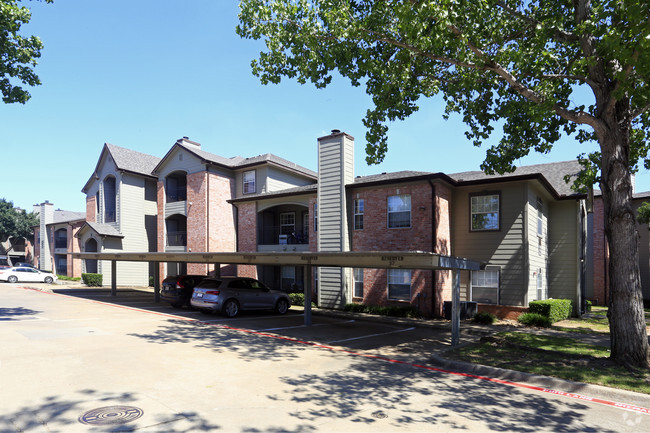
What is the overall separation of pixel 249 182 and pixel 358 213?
35.9ft

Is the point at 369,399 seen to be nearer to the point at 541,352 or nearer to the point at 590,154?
the point at 541,352

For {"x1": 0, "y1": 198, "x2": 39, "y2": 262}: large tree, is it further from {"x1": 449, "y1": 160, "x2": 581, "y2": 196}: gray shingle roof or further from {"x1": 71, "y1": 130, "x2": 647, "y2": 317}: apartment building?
{"x1": 449, "y1": 160, "x2": 581, "y2": 196}: gray shingle roof

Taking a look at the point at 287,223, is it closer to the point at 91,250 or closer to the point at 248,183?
the point at 248,183

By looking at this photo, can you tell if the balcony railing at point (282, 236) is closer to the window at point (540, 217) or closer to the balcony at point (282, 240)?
the balcony at point (282, 240)

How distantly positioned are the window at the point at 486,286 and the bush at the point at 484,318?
48.0 inches

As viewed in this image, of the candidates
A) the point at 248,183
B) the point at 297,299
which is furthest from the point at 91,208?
the point at 297,299

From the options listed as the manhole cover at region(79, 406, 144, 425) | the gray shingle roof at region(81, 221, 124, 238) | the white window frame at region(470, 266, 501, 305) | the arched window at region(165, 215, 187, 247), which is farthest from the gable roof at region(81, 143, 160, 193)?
the manhole cover at region(79, 406, 144, 425)

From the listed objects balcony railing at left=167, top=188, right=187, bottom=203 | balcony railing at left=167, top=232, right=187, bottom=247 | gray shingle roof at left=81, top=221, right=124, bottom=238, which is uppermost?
balcony railing at left=167, top=188, right=187, bottom=203

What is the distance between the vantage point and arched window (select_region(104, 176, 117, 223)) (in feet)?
118

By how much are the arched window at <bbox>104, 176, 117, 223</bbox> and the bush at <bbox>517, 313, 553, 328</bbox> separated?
3203 centimetres

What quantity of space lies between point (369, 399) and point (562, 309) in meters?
15.0

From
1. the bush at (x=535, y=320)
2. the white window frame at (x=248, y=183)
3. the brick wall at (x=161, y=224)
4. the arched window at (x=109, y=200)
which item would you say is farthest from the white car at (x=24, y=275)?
the bush at (x=535, y=320)

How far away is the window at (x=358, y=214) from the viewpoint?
21.2 m

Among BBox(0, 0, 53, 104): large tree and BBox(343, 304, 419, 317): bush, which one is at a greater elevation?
BBox(0, 0, 53, 104): large tree
